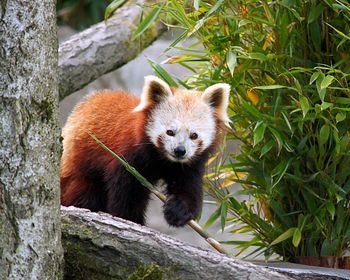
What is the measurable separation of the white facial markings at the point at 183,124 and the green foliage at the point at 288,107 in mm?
125

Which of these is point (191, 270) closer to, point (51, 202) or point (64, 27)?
point (51, 202)

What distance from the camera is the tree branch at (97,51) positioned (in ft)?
14.1

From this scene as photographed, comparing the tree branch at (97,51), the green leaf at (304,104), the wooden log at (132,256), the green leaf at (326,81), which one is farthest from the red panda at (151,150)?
the wooden log at (132,256)

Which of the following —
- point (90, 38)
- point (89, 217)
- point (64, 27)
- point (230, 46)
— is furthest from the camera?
point (64, 27)

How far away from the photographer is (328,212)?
3.25 metres

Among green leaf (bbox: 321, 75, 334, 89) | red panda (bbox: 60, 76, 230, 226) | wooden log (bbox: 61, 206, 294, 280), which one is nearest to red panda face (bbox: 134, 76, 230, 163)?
red panda (bbox: 60, 76, 230, 226)

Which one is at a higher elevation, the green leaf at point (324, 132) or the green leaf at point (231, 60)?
the green leaf at point (231, 60)

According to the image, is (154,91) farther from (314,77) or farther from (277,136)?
(314,77)

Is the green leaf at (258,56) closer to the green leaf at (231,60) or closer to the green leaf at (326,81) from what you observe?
the green leaf at (231,60)

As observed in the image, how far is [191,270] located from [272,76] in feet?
4.19

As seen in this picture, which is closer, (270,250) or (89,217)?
(89,217)

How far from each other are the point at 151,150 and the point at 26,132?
4.44 ft

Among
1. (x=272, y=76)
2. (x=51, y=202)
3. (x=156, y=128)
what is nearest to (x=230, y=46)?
(x=272, y=76)

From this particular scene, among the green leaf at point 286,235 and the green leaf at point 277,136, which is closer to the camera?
the green leaf at point 277,136
